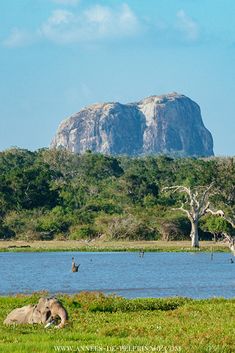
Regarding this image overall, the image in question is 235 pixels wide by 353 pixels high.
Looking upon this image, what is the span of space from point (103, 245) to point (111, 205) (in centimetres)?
1507

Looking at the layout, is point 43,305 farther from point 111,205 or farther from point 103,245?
point 111,205

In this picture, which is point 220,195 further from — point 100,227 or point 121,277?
point 121,277

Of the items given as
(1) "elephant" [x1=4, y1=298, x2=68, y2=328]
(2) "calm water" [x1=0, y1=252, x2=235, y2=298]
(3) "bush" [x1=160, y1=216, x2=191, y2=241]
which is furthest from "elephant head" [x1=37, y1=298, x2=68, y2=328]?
(3) "bush" [x1=160, y1=216, x2=191, y2=241]

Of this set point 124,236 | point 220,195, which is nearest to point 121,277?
point 124,236

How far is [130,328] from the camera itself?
704 inches

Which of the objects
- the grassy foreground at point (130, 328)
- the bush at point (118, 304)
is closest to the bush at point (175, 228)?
the grassy foreground at point (130, 328)

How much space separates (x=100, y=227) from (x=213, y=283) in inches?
1676

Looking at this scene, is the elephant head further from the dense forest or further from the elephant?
the dense forest

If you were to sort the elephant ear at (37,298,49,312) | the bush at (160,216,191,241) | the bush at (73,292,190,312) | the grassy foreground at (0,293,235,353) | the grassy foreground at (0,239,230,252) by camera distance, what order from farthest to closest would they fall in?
the bush at (160,216,191,241)
the grassy foreground at (0,239,230,252)
the bush at (73,292,190,312)
the elephant ear at (37,298,49,312)
the grassy foreground at (0,293,235,353)

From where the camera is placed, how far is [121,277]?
49.2 m

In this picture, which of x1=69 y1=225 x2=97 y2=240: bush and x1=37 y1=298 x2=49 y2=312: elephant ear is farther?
x1=69 y1=225 x2=97 y2=240: bush

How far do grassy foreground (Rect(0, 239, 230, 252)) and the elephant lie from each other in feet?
178

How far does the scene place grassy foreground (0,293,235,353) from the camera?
14.6m

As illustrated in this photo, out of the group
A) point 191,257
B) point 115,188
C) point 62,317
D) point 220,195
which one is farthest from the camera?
point 115,188
